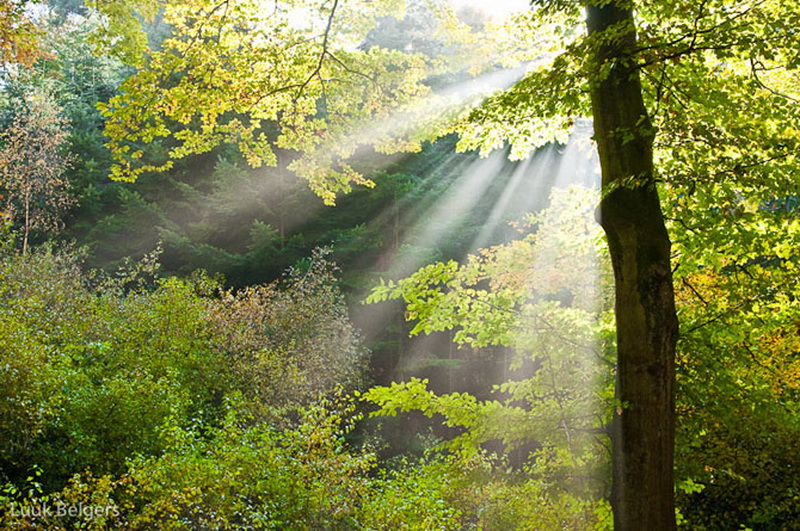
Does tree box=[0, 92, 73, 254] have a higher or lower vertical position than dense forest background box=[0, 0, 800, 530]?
higher

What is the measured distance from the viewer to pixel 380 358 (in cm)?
1473

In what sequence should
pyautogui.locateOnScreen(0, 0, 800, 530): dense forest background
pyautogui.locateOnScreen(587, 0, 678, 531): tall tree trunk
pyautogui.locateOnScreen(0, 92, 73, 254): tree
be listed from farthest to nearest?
1. pyautogui.locateOnScreen(0, 92, 73, 254): tree
2. pyautogui.locateOnScreen(0, 0, 800, 530): dense forest background
3. pyautogui.locateOnScreen(587, 0, 678, 531): tall tree trunk

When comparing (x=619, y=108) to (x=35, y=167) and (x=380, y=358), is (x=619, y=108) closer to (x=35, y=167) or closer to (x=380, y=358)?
(x=380, y=358)

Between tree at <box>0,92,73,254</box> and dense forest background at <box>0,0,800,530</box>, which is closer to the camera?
dense forest background at <box>0,0,800,530</box>

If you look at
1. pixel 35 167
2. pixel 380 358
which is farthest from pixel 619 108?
pixel 35 167

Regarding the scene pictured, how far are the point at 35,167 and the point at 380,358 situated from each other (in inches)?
413

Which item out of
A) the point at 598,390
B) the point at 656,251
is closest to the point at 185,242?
the point at 598,390

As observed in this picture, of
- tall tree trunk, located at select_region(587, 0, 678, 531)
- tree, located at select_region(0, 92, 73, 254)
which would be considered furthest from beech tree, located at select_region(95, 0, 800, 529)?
tree, located at select_region(0, 92, 73, 254)

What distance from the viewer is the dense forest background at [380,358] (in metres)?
4.00

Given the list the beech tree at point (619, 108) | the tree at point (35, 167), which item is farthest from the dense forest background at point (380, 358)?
the beech tree at point (619, 108)

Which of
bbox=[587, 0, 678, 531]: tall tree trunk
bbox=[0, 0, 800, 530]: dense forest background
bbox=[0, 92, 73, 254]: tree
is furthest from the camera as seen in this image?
bbox=[0, 92, 73, 254]: tree

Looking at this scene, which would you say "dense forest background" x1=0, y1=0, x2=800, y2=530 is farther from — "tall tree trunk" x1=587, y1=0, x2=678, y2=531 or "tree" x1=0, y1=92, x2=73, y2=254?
"tall tree trunk" x1=587, y1=0, x2=678, y2=531

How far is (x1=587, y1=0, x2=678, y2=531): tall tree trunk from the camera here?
2719mm

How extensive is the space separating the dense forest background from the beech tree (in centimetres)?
22
